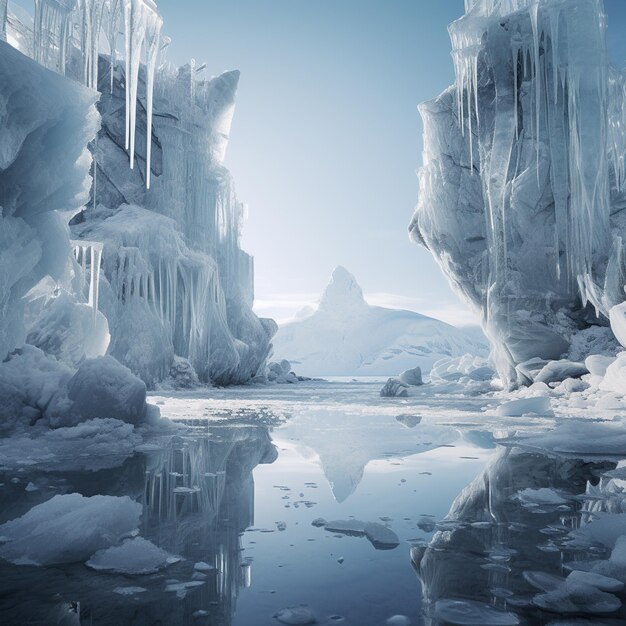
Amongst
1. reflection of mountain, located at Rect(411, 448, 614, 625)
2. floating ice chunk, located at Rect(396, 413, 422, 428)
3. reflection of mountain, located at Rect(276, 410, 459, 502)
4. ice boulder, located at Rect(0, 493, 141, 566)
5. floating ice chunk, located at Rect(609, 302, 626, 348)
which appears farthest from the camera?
floating ice chunk, located at Rect(609, 302, 626, 348)

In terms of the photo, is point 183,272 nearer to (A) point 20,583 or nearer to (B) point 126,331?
(B) point 126,331

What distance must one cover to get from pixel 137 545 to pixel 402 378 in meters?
25.0

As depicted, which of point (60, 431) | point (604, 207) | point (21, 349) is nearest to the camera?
point (60, 431)

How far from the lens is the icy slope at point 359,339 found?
118m

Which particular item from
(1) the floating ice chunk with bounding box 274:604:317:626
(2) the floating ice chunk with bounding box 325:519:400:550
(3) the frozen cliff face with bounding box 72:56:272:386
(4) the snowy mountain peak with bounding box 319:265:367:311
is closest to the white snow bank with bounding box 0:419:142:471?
(2) the floating ice chunk with bounding box 325:519:400:550

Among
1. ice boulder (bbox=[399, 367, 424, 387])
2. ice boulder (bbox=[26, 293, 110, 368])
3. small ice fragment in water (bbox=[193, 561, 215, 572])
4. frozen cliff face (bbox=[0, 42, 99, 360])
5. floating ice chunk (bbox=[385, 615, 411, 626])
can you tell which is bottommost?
ice boulder (bbox=[399, 367, 424, 387])

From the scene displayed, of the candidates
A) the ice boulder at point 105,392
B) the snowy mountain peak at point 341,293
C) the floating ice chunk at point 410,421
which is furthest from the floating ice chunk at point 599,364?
the snowy mountain peak at point 341,293

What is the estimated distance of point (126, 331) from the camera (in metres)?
18.0

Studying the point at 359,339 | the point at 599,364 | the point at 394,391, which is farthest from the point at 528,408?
the point at 359,339

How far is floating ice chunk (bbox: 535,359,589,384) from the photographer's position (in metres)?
13.7

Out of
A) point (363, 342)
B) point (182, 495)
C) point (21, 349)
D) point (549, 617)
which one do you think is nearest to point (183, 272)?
point (21, 349)

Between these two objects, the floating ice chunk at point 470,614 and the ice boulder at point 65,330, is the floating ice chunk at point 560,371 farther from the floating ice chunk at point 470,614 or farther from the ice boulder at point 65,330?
the floating ice chunk at point 470,614

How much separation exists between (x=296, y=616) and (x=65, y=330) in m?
8.67

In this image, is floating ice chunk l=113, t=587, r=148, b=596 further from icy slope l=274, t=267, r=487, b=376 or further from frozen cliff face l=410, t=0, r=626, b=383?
icy slope l=274, t=267, r=487, b=376
